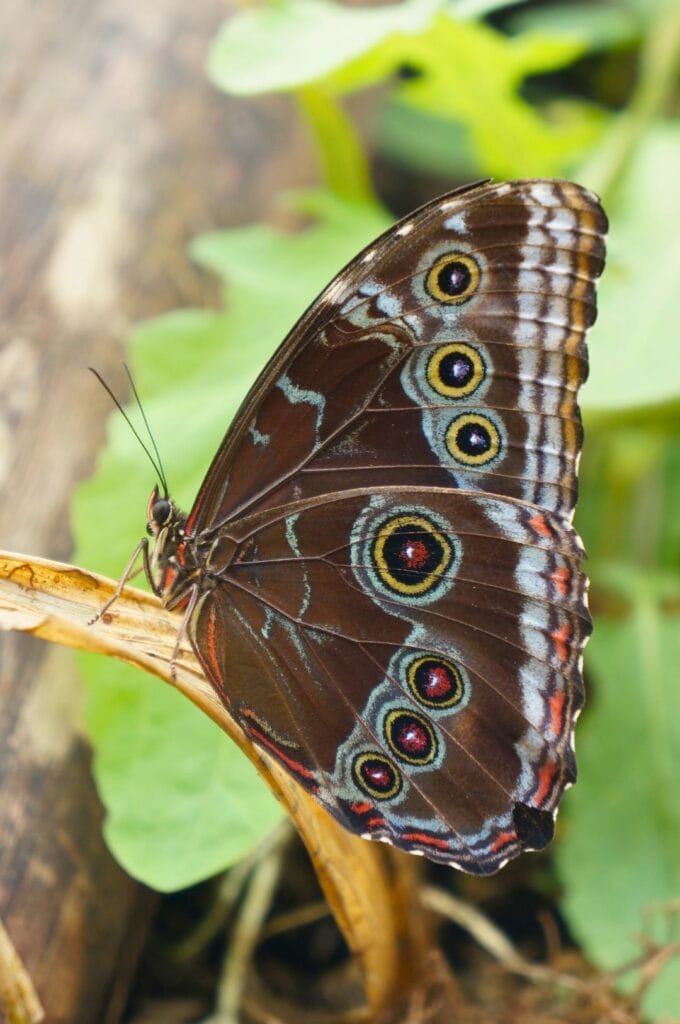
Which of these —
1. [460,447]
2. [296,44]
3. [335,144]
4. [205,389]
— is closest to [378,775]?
[460,447]

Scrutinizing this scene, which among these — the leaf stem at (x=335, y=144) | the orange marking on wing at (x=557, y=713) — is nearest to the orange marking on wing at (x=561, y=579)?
the orange marking on wing at (x=557, y=713)

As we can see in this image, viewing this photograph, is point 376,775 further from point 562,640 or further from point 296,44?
point 296,44

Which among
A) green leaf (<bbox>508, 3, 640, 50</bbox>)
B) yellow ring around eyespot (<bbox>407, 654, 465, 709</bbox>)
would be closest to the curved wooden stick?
yellow ring around eyespot (<bbox>407, 654, 465, 709</bbox>)

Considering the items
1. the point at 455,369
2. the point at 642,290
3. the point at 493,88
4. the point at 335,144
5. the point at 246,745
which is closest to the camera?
the point at 246,745

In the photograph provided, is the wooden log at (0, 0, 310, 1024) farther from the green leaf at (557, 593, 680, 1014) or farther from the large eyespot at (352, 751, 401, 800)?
the green leaf at (557, 593, 680, 1014)

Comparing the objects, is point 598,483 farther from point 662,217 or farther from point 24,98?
point 24,98

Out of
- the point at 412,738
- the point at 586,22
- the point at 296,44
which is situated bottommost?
the point at 412,738

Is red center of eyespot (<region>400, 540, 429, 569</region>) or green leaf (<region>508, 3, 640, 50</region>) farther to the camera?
green leaf (<region>508, 3, 640, 50</region>)
